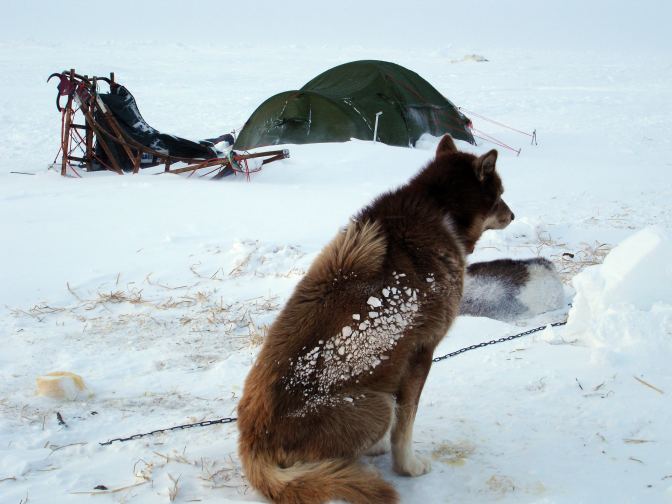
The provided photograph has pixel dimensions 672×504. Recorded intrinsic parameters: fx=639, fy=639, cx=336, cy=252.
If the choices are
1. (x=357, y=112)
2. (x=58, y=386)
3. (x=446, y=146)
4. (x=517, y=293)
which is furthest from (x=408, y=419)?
(x=357, y=112)

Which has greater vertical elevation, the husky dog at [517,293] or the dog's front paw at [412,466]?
the husky dog at [517,293]

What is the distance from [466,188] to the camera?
3.43m

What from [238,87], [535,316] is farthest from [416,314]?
[238,87]

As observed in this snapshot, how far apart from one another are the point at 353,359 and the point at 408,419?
17.4 inches

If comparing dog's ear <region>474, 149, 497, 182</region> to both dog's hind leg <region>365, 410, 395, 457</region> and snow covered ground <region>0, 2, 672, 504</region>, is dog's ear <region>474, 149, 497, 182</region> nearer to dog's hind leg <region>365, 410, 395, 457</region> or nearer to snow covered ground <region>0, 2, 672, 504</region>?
snow covered ground <region>0, 2, 672, 504</region>

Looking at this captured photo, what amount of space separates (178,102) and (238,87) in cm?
478

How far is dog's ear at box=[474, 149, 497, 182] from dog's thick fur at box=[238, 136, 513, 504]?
36 centimetres

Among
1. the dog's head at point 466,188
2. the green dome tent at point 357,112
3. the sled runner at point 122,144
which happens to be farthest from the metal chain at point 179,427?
the green dome tent at point 357,112

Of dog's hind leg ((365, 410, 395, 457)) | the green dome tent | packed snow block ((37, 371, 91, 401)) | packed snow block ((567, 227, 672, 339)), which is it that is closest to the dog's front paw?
dog's hind leg ((365, 410, 395, 457))

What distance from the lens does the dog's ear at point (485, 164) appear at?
3381mm

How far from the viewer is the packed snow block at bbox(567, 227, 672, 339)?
13.6 feet

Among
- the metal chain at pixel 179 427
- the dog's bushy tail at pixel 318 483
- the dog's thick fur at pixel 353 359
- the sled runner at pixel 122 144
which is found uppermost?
the sled runner at pixel 122 144

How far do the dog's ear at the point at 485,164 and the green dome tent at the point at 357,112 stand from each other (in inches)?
386

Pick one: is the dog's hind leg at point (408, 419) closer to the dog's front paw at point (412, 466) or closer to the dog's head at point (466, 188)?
the dog's front paw at point (412, 466)
